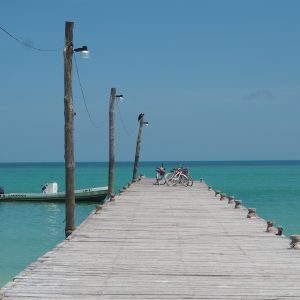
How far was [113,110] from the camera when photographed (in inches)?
1282

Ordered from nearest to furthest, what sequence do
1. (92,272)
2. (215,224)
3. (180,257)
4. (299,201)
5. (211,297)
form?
1. (211,297)
2. (92,272)
3. (180,257)
4. (215,224)
5. (299,201)

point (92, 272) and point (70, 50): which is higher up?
point (70, 50)

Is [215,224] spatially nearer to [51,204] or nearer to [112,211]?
[112,211]

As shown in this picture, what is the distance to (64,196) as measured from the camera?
49188mm

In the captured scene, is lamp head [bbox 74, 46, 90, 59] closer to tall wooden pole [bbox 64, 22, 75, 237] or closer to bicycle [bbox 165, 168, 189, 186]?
tall wooden pole [bbox 64, 22, 75, 237]

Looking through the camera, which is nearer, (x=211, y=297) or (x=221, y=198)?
(x=211, y=297)

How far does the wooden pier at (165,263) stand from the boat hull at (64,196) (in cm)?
2914

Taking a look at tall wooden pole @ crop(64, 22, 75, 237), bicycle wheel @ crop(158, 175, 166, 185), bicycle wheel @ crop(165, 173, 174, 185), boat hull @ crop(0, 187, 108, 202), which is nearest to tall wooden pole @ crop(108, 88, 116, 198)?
bicycle wheel @ crop(165, 173, 174, 185)

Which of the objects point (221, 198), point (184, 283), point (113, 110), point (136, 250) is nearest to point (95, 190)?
point (113, 110)

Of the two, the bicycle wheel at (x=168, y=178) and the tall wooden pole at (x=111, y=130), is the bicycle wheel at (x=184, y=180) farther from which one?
the tall wooden pole at (x=111, y=130)

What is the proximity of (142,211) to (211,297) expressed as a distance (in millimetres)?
12222

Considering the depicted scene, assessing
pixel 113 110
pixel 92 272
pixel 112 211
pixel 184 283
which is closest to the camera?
pixel 184 283

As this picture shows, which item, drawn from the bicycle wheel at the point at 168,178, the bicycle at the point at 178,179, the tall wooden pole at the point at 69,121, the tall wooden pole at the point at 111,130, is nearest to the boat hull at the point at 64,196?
the bicycle wheel at the point at 168,178

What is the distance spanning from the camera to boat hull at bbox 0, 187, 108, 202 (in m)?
46.9
